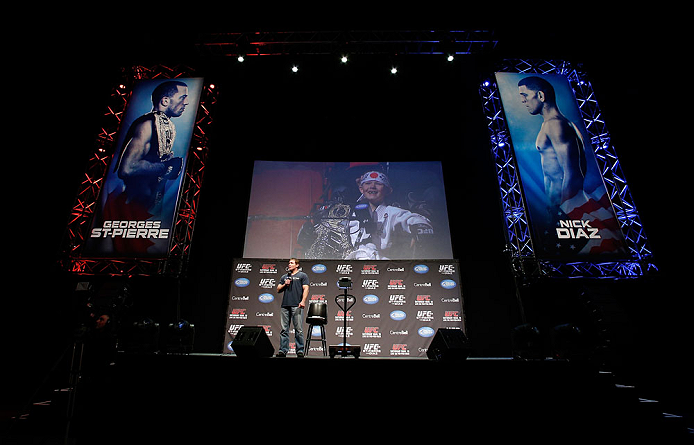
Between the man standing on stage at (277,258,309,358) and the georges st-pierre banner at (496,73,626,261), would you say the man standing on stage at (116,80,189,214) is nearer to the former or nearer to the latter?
the man standing on stage at (277,258,309,358)

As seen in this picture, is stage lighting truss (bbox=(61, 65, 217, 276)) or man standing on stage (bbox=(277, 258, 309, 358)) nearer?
man standing on stage (bbox=(277, 258, 309, 358))

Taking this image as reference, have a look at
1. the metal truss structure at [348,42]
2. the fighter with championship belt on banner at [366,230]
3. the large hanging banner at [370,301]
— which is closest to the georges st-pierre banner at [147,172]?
the metal truss structure at [348,42]

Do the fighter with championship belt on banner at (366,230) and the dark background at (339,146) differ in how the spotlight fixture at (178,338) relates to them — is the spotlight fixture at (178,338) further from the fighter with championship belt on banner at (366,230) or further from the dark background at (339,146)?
the fighter with championship belt on banner at (366,230)

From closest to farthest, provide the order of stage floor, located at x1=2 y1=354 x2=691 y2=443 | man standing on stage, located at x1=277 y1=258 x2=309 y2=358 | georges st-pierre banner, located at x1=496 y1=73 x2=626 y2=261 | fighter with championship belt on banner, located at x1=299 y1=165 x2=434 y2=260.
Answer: stage floor, located at x1=2 y1=354 x2=691 y2=443 → man standing on stage, located at x1=277 y1=258 x2=309 y2=358 → georges st-pierre banner, located at x1=496 y1=73 x2=626 y2=261 → fighter with championship belt on banner, located at x1=299 y1=165 x2=434 y2=260

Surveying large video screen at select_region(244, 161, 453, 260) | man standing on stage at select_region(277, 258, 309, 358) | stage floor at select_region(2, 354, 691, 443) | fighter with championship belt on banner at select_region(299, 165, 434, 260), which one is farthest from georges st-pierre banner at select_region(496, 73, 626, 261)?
man standing on stage at select_region(277, 258, 309, 358)

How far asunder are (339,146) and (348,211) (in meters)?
1.96

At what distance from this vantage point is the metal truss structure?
7.82 m

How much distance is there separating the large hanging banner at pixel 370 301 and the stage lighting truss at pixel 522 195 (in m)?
1.44

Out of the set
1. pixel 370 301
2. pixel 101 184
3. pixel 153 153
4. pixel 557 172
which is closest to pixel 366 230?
pixel 370 301

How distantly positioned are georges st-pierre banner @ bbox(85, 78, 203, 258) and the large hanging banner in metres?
1.88

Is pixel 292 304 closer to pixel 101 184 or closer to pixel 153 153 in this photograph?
pixel 153 153

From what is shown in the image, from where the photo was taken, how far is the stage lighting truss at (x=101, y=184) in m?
6.78

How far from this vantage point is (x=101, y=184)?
24.2ft

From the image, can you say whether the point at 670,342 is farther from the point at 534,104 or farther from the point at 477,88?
the point at 477,88
